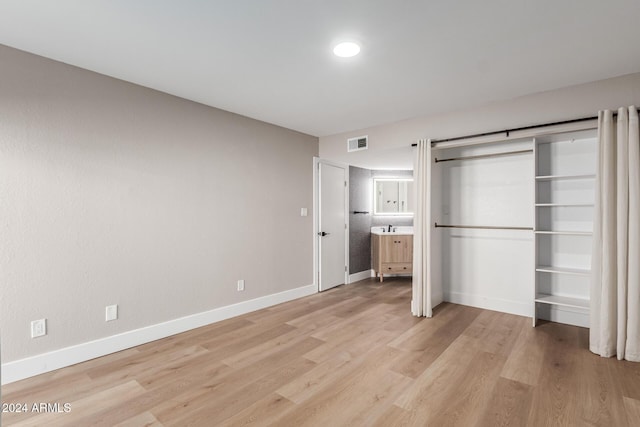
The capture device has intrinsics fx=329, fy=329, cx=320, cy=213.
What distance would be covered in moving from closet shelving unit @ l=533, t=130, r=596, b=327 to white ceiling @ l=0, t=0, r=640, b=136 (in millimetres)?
899

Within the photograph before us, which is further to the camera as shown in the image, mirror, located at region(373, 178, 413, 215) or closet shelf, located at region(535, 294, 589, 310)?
mirror, located at region(373, 178, 413, 215)

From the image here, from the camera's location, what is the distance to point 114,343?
297 cm

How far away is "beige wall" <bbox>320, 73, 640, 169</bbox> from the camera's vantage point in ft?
9.69

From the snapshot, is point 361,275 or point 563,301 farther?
point 361,275

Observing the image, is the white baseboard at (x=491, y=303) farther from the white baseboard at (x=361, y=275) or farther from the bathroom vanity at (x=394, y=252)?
the white baseboard at (x=361, y=275)

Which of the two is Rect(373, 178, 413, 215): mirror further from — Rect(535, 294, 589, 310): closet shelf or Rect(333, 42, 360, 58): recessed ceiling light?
Rect(333, 42, 360, 58): recessed ceiling light

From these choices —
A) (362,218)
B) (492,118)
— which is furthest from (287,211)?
(492,118)

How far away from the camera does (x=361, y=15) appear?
→ 207cm

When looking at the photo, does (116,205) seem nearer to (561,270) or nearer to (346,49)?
(346,49)

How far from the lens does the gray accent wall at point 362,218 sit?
591 cm

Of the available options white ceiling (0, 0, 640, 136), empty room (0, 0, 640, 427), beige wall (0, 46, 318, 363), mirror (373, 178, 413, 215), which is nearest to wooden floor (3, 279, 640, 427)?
empty room (0, 0, 640, 427)

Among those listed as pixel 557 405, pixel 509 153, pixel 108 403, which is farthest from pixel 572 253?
pixel 108 403

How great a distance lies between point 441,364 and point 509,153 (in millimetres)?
2627

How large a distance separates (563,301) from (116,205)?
15.2ft
